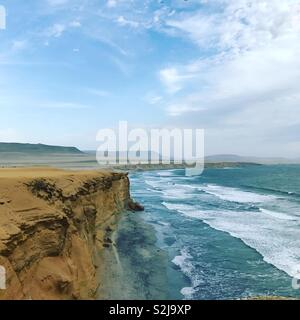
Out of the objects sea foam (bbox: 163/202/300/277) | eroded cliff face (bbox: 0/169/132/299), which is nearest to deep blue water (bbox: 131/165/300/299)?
sea foam (bbox: 163/202/300/277)

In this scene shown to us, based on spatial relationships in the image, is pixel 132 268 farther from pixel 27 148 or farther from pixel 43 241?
pixel 27 148

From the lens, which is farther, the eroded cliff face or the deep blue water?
the deep blue water

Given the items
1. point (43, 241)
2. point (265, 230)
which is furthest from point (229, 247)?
point (43, 241)

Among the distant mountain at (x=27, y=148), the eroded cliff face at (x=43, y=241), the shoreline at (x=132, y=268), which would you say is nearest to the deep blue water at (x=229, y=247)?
the shoreline at (x=132, y=268)

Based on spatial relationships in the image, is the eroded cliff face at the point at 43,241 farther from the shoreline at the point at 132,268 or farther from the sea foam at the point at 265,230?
the sea foam at the point at 265,230

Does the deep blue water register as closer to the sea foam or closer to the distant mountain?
the sea foam

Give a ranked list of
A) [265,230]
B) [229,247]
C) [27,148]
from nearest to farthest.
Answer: [229,247]
[265,230]
[27,148]

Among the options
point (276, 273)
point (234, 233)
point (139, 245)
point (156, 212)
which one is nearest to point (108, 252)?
point (139, 245)

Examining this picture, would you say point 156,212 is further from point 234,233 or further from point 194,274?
point 194,274
